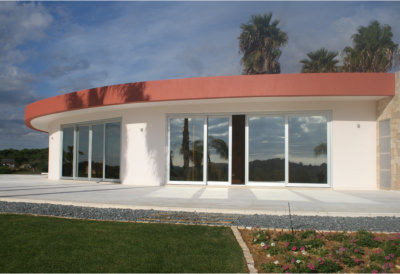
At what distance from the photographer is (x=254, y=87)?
10227 mm

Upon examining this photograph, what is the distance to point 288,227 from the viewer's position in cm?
501

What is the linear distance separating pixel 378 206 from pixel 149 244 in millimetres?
5256

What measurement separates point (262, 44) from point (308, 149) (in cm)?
2065

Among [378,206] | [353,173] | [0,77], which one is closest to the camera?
[378,206]

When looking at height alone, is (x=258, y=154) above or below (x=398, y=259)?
above

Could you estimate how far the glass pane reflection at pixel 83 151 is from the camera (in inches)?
570

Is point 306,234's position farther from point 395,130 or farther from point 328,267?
point 395,130

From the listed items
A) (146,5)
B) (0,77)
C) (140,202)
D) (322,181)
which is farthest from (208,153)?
(0,77)

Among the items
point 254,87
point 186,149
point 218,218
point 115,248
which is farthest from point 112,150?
point 115,248

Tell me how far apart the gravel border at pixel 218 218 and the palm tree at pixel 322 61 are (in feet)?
81.4

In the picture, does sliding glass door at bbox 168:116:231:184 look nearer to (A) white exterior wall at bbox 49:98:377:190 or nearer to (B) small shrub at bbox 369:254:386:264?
(A) white exterior wall at bbox 49:98:377:190

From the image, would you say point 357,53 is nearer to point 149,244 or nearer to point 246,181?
point 246,181

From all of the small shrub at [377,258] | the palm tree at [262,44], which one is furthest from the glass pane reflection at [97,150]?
the palm tree at [262,44]

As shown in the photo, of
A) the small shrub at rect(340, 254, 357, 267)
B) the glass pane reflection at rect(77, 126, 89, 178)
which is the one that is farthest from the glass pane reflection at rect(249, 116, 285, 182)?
the small shrub at rect(340, 254, 357, 267)
